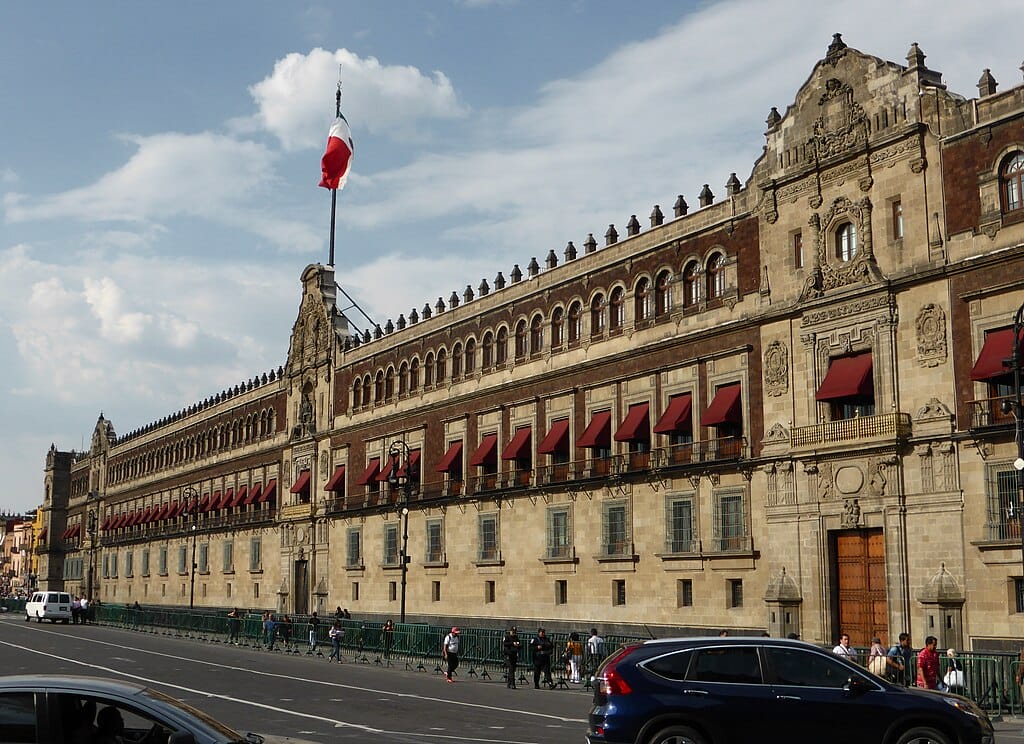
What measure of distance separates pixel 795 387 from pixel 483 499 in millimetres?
18001

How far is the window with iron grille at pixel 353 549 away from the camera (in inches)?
2384

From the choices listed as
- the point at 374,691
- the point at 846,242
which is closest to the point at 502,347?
the point at 846,242

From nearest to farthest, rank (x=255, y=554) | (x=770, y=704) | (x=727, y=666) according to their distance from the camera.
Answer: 1. (x=770, y=704)
2. (x=727, y=666)
3. (x=255, y=554)

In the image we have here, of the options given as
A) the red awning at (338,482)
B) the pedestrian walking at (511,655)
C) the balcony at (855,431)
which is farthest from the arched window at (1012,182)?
the red awning at (338,482)

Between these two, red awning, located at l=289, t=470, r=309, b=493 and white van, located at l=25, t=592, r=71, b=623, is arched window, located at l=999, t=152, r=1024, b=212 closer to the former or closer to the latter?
red awning, located at l=289, t=470, r=309, b=493

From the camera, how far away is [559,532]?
147 ft

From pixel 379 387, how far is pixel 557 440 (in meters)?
18.2

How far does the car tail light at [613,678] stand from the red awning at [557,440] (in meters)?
31.0

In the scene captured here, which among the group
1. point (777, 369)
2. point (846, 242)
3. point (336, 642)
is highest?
point (846, 242)

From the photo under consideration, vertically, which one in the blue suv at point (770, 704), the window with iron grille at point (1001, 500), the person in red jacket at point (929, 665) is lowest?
the person in red jacket at point (929, 665)

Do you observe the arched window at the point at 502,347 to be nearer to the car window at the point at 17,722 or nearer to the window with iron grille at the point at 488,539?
the window with iron grille at the point at 488,539

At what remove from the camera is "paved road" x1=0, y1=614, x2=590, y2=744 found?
19.5 meters

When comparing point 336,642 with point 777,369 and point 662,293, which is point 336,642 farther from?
point 777,369

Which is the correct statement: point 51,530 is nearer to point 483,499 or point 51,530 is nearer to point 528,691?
point 483,499
